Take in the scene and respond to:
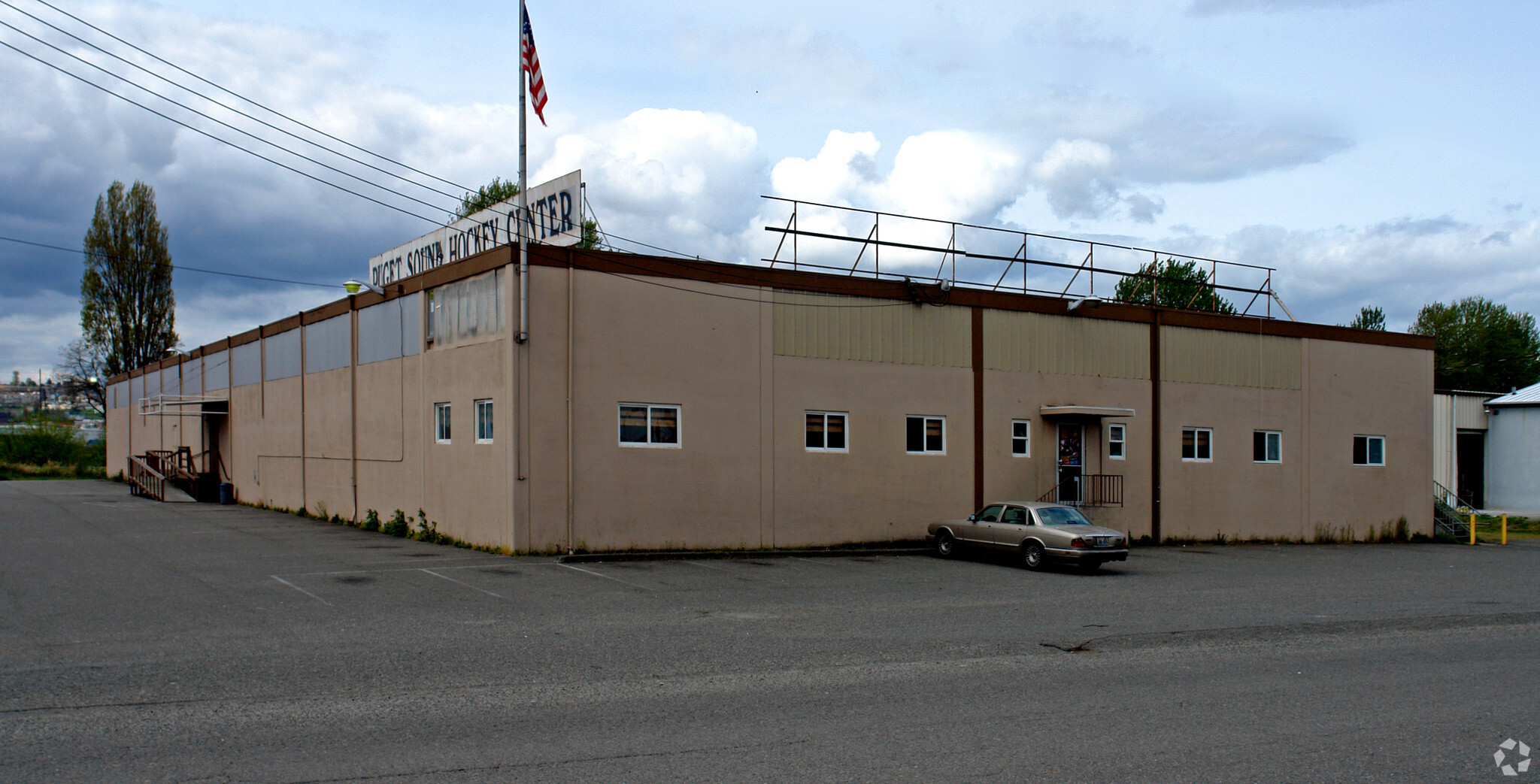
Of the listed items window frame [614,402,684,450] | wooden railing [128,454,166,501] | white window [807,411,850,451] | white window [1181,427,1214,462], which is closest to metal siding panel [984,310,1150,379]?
white window [1181,427,1214,462]

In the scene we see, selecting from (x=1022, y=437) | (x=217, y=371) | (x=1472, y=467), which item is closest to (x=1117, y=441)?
(x=1022, y=437)

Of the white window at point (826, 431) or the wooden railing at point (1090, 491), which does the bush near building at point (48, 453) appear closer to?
the white window at point (826, 431)

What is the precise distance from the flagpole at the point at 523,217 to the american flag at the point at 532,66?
0.01 metres

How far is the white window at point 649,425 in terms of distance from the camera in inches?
801

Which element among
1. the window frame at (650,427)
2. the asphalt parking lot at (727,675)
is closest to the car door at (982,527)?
the asphalt parking lot at (727,675)

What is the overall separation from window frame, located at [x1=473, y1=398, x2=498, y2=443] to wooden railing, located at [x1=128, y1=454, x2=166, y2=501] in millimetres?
20664

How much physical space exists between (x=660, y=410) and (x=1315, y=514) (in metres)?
20.9

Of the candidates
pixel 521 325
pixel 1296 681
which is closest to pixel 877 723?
pixel 1296 681

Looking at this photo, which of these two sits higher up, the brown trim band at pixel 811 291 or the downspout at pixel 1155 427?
the brown trim band at pixel 811 291

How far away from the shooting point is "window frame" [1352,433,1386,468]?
31453 mm

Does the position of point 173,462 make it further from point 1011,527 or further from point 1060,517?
point 1060,517

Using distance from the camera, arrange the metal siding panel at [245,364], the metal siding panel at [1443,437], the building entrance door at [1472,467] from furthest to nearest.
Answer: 1. the building entrance door at [1472,467]
2. the metal siding panel at [1443,437]
3. the metal siding panel at [245,364]

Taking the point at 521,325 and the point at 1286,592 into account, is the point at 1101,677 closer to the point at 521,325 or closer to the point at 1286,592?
the point at 1286,592

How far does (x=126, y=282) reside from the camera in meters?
58.1
